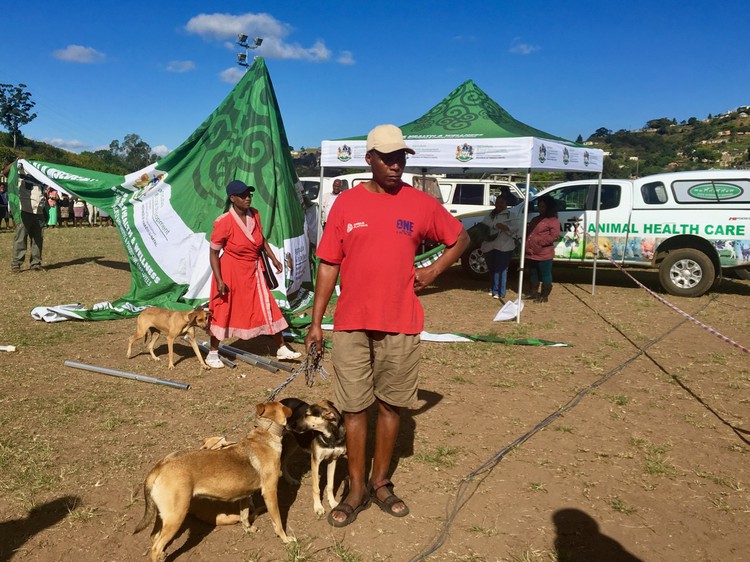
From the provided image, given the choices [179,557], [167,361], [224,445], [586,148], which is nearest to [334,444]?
[224,445]

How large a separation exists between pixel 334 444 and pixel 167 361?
11.7ft

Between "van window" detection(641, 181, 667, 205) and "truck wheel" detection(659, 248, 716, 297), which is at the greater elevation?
"van window" detection(641, 181, 667, 205)

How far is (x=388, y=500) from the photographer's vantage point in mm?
3369

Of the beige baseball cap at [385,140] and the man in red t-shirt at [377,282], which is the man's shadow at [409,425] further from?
the beige baseball cap at [385,140]

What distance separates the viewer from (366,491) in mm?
3451

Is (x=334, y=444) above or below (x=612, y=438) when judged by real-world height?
above

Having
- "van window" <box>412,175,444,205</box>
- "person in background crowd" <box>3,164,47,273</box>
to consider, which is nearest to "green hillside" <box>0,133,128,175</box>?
"person in background crowd" <box>3,164,47,273</box>

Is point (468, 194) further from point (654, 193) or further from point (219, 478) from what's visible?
point (219, 478)

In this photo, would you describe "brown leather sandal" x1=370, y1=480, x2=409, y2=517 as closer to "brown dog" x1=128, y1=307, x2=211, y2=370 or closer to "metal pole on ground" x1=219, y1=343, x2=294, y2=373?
"metal pole on ground" x1=219, y1=343, x2=294, y2=373

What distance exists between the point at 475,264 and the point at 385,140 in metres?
8.67

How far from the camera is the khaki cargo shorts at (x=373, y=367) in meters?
3.10

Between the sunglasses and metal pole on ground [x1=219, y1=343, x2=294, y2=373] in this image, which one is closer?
the sunglasses

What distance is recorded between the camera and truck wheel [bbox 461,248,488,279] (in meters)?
11.3

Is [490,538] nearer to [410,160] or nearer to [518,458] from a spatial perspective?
[518,458]
